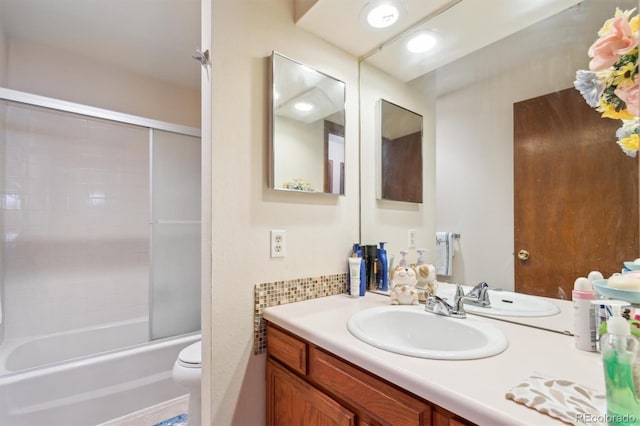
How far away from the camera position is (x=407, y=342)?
1102mm

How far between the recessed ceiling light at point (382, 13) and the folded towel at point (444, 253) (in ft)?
3.29

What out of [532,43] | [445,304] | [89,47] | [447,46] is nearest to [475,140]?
[532,43]

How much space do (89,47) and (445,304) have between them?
291cm

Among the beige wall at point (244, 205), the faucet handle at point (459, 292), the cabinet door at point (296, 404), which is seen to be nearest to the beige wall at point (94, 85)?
the beige wall at point (244, 205)

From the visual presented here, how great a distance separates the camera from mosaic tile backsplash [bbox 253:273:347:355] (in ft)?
3.93

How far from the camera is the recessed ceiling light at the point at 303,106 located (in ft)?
4.40

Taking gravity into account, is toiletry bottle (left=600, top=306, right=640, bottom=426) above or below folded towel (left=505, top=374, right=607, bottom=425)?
above

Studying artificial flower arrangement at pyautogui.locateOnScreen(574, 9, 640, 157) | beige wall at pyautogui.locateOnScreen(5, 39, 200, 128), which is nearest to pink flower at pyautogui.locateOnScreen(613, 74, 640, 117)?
artificial flower arrangement at pyautogui.locateOnScreen(574, 9, 640, 157)

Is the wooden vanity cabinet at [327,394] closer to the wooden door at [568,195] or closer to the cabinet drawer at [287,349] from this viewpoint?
the cabinet drawer at [287,349]

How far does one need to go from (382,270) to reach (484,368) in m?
0.85

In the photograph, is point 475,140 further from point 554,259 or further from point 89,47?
point 89,47

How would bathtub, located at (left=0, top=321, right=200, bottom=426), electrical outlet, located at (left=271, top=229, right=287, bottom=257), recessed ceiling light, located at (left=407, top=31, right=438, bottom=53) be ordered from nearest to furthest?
1. electrical outlet, located at (left=271, top=229, right=287, bottom=257)
2. recessed ceiling light, located at (left=407, top=31, right=438, bottom=53)
3. bathtub, located at (left=0, top=321, right=200, bottom=426)

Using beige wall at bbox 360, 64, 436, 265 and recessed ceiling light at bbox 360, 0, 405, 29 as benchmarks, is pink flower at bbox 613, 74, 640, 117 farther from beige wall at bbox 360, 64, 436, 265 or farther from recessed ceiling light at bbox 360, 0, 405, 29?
recessed ceiling light at bbox 360, 0, 405, 29

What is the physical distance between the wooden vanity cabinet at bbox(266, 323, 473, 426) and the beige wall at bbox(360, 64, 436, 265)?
73 cm
